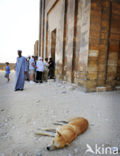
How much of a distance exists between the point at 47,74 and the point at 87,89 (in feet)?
13.0

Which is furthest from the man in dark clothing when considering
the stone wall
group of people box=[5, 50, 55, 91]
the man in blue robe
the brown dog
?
the brown dog

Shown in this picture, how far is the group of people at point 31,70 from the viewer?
5414mm

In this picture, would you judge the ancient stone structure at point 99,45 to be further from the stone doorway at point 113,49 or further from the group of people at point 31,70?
the group of people at point 31,70

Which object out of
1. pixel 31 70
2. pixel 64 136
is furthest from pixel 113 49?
pixel 64 136

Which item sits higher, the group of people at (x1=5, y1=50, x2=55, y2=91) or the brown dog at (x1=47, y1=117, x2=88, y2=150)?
the group of people at (x1=5, y1=50, x2=55, y2=91)

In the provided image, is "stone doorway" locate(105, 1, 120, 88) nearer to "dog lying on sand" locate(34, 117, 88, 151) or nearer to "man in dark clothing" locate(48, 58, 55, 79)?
"dog lying on sand" locate(34, 117, 88, 151)

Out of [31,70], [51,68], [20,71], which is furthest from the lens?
[51,68]

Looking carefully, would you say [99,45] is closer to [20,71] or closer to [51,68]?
[20,71]

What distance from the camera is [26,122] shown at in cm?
249

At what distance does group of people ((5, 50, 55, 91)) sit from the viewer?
17.8ft

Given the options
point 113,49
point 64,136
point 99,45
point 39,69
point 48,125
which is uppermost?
point 99,45

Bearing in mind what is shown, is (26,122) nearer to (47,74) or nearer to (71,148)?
(71,148)

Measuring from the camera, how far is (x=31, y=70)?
734cm

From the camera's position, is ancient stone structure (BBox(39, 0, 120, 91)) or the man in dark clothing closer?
ancient stone structure (BBox(39, 0, 120, 91))
